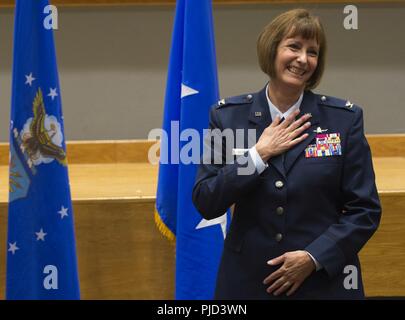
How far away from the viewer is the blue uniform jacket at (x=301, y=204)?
149cm

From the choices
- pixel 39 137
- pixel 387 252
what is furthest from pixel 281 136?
pixel 387 252

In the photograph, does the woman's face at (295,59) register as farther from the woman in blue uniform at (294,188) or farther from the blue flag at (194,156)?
the blue flag at (194,156)

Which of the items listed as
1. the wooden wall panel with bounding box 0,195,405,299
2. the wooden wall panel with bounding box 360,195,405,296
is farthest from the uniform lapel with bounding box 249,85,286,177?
the wooden wall panel with bounding box 360,195,405,296

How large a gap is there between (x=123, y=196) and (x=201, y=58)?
2.54 ft

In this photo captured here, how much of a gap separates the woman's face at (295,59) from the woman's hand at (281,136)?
90mm

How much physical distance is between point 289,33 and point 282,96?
0.55 ft

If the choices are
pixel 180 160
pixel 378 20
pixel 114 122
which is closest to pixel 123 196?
pixel 180 160

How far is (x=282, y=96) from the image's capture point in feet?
5.24

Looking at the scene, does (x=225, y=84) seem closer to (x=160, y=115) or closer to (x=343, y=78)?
(x=160, y=115)

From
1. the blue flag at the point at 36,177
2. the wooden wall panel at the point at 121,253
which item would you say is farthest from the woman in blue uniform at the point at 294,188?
the wooden wall panel at the point at 121,253

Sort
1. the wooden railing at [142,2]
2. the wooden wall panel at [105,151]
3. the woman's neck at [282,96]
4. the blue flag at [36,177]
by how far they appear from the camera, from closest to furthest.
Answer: the woman's neck at [282,96] < the blue flag at [36,177] < the wooden wall panel at [105,151] < the wooden railing at [142,2]

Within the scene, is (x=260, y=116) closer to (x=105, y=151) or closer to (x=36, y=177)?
(x=36, y=177)

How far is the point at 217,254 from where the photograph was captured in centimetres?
246

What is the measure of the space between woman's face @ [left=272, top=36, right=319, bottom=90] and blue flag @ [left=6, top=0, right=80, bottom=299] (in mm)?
1205
